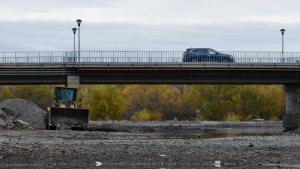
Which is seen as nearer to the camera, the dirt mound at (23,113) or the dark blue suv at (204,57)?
the dirt mound at (23,113)

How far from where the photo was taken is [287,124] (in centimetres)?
7369

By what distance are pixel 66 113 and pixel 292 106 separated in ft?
102

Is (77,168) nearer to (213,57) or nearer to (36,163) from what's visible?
(36,163)

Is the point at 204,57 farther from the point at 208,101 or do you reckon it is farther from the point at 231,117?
the point at 208,101

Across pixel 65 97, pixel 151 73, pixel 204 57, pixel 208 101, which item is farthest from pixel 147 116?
pixel 65 97

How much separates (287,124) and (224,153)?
4765 cm

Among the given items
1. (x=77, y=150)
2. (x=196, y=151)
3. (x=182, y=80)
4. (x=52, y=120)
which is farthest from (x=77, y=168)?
(x=182, y=80)

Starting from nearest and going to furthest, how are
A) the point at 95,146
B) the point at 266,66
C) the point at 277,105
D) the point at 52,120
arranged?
the point at 95,146
the point at 52,120
the point at 266,66
the point at 277,105

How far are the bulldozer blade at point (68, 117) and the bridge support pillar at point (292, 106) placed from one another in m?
27.9

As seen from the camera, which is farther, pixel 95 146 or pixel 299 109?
pixel 299 109

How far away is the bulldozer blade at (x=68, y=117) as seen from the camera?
5245 cm

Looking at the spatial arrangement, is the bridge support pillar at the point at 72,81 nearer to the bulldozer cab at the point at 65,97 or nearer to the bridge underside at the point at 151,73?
the bridge underside at the point at 151,73

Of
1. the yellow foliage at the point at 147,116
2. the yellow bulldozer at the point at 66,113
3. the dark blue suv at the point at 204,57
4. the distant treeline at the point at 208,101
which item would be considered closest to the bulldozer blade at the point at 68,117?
the yellow bulldozer at the point at 66,113

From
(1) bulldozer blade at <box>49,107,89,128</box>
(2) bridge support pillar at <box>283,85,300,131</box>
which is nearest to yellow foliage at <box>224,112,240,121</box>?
(2) bridge support pillar at <box>283,85,300,131</box>
